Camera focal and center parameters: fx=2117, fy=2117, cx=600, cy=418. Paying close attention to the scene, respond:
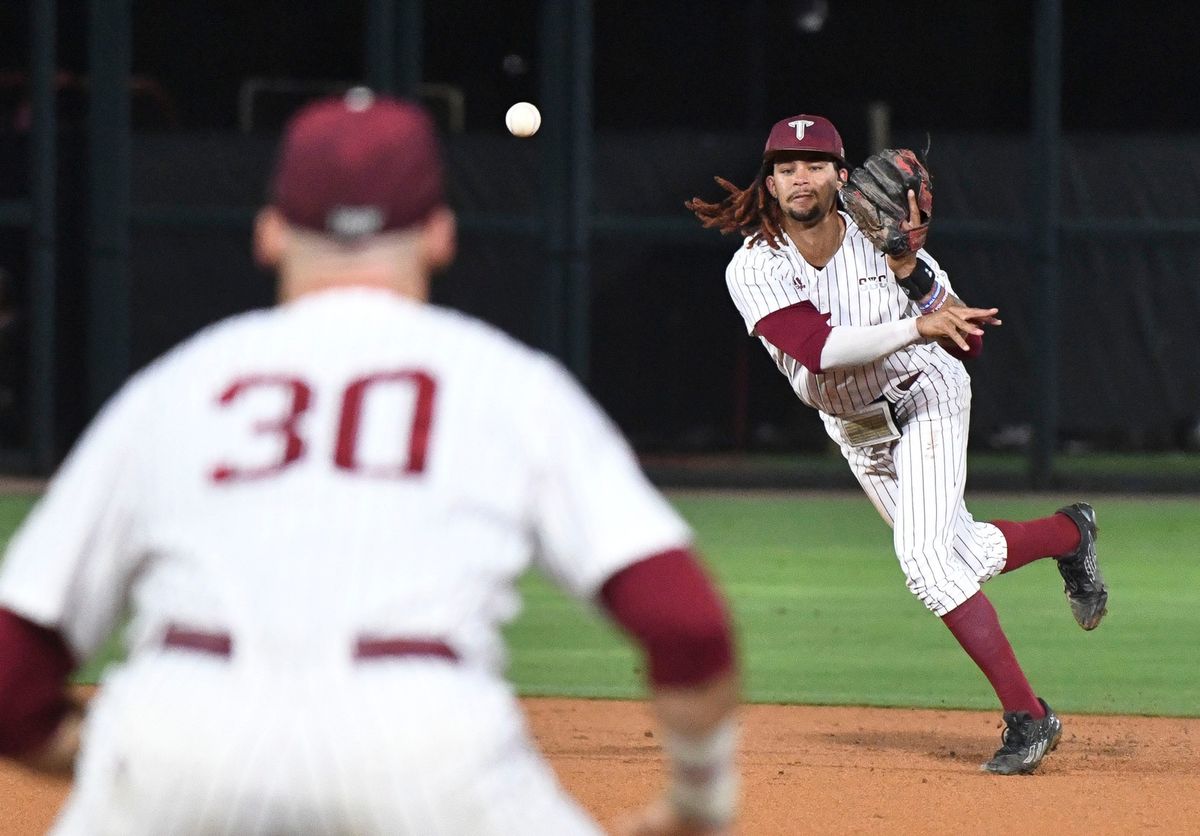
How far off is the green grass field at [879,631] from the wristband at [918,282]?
1684 millimetres

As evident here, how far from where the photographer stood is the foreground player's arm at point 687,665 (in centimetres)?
203

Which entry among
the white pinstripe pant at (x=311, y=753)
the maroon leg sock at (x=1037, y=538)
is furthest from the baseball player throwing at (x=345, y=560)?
the maroon leg sock at (x=1037, y=538)

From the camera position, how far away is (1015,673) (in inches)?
231

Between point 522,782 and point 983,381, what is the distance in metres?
13.7

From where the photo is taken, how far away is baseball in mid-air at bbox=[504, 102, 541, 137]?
50.7 feet

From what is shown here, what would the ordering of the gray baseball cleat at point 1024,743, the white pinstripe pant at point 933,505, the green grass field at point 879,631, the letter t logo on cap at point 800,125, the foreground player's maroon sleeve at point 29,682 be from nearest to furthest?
the foreground player's maroon sleeve at point 29,682, the gray baseball cleat at point 1024,743, the white pinstripe pant at point 933,505, the letter t logo on cap at point 800,125, the green grass field at point 879,631

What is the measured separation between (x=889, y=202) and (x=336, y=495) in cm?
413

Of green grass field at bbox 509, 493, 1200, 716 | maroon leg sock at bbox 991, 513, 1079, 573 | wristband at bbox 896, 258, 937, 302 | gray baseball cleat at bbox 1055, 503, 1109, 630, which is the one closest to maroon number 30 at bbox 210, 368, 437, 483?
wristband at bbox 896, 258, 937, 302

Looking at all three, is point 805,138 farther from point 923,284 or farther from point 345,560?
point 345,560

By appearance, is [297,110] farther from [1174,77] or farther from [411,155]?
[411,155]

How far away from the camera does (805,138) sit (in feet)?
20.1

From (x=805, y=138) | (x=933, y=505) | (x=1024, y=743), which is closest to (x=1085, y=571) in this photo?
(x=933, y=505)

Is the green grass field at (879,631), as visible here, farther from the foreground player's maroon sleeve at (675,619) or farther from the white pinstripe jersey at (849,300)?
the foreground player's maroon sleeve at (675,619)

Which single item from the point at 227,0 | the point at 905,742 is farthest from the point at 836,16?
the point at 905,742
